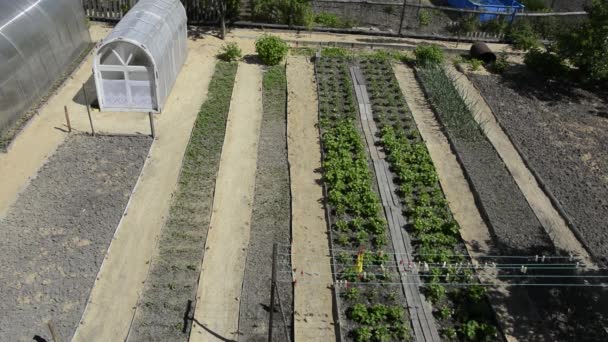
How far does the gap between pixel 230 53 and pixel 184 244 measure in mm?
9894

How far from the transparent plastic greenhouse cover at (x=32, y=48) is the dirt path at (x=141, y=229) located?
3.79 metres

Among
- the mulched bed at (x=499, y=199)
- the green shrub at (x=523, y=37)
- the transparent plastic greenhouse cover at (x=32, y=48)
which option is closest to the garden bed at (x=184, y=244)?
the transparent plastic greenhouse cover at (x=32, y=48)

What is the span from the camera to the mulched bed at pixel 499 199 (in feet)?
38.7

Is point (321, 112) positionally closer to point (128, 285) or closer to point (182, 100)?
point (182, 100)

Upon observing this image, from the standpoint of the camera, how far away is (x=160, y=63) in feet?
51.7

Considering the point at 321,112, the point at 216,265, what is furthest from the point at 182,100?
the point at 216,265

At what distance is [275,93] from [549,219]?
29.5 ft

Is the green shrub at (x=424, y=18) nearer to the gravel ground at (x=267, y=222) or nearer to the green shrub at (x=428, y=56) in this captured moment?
the green shrub at (x=428, y=56)

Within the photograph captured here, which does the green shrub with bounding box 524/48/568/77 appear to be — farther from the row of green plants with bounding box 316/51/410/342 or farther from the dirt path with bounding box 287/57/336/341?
the dirt path with bounding box 287/57/336/341

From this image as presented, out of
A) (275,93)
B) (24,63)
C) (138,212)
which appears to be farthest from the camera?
(275,93)

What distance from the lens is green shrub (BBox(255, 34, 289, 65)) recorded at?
19.0m

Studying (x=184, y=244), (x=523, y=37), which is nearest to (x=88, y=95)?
(x=184, y=244)

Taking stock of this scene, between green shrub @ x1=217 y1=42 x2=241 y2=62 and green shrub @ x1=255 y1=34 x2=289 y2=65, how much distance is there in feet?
2.46

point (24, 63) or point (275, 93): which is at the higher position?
point (24, 63)
